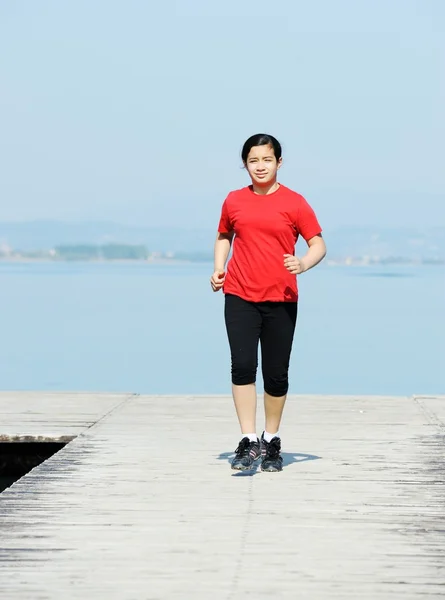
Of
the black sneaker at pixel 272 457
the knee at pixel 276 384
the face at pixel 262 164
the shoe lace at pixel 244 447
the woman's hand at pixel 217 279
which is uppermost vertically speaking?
the face at pixel 262 164

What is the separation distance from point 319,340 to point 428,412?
33.9 m

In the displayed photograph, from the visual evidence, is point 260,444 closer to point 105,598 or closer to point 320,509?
point 320,509

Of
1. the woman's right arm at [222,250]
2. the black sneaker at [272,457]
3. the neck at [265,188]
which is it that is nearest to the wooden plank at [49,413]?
the black sneaker at [272,457]

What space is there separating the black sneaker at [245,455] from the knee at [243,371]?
291mm

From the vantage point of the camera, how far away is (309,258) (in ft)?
20.8

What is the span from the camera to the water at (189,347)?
32.0m

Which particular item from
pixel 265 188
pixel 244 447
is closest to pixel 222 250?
pixel 265 188

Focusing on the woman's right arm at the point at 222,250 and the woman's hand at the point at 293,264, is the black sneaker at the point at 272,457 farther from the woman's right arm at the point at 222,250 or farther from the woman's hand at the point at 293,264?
the woman's hand at the point at 293,264

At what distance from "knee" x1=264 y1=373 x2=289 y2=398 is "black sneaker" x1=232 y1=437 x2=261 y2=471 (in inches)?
10.8

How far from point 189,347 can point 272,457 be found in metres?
33.9

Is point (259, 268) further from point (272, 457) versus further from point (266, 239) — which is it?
point (272, 457)

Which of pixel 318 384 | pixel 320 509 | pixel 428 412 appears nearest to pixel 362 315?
pixel 318 384

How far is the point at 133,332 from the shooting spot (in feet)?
155

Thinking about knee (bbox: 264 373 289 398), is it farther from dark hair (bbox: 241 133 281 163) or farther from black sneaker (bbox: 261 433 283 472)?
dark hair (bbox: 241 133 281 163)
